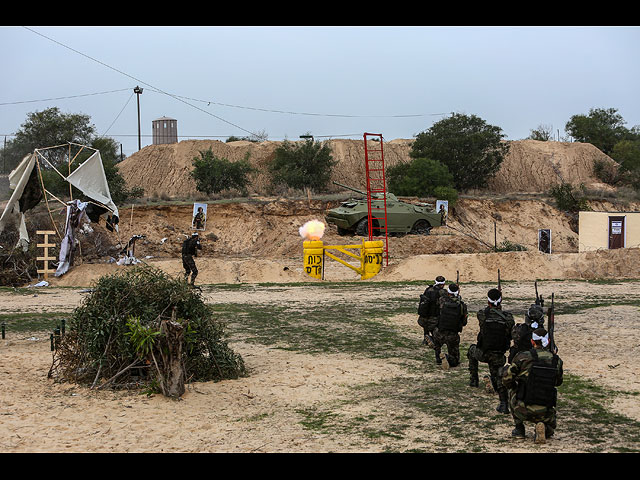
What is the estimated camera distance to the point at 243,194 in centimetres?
4497

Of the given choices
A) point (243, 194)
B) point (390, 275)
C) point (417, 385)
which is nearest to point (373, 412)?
point (417, 385)

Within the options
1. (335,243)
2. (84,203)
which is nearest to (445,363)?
(84,203)

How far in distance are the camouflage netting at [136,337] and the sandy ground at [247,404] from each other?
323 mm

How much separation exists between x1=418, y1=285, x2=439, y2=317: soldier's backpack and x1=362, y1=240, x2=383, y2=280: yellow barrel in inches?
509

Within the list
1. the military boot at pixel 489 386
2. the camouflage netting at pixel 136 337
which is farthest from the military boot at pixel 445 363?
the camouflage netting at pixel 136 337

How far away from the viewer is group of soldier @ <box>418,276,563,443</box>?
26.3 feet

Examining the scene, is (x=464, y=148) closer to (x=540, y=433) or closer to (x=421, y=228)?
(x=421, y=228)

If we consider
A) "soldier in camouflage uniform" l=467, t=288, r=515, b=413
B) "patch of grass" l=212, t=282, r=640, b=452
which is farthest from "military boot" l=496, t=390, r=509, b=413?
"soldier in camouflage uniform" l=467, t=288, r=515, b=413

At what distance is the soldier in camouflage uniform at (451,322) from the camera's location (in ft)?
38.4

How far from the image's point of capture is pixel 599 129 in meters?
70.7

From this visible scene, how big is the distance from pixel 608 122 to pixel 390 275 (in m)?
54.5

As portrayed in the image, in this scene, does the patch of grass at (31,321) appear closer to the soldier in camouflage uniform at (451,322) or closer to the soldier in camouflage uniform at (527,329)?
the soldier in camouflage uniform at (451,322)

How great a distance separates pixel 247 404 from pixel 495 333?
359 centimetres
